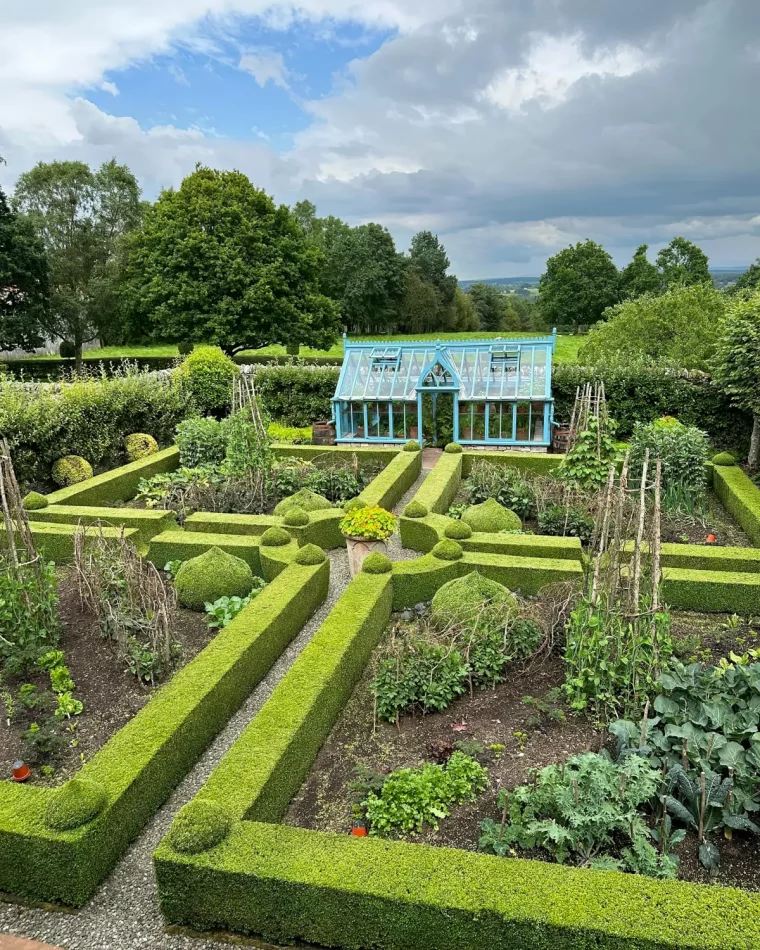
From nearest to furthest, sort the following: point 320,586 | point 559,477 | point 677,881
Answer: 1. point 677,881
2. point 320,586
3. point 559,477

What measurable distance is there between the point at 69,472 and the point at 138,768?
35.8ft

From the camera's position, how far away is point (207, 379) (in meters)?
20.0

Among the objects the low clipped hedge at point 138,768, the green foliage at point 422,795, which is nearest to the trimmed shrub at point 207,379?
Answer: the low clipped hedge at point 138,768

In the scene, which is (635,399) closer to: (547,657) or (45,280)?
(547,657)

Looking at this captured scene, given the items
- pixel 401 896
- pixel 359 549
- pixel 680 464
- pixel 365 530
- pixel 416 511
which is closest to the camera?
pixel 401 896

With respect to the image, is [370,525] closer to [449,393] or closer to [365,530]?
[365,530]

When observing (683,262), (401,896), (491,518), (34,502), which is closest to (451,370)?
(491,518)

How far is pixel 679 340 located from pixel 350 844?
62.7 ft

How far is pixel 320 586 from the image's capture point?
9219mm

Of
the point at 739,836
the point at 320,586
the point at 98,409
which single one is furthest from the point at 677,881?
the point at 98,409

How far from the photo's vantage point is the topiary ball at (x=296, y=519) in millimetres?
10797

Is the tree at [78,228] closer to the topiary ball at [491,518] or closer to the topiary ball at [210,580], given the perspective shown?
the topiary ball at [210,580]

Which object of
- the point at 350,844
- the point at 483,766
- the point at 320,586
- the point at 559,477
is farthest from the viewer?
the point at 559,477

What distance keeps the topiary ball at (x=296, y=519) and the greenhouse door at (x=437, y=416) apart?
764 cm
